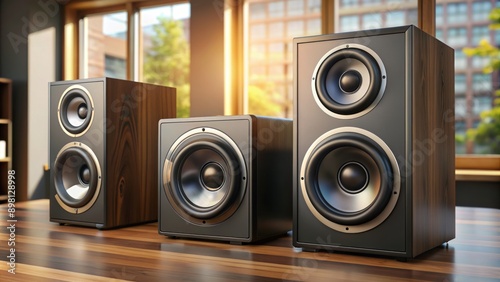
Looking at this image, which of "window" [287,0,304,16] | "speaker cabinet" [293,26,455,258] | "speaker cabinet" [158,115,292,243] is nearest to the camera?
"speaker cabinet" [293,26,455,258]

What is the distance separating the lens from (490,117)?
3012 millimetres

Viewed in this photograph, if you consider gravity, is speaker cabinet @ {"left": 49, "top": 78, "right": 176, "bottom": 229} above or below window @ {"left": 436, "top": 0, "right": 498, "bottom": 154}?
below

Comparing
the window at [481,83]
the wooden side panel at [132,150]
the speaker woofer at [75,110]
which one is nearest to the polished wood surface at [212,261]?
the wooden side panel at [132,150]

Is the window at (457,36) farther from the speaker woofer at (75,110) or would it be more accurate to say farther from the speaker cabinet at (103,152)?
the speaker woofer at (75,110)

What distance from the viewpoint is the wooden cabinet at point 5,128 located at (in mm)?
3826

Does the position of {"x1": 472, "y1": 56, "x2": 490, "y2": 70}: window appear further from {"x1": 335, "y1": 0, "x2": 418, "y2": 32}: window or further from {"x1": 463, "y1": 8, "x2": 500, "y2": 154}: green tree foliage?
{"x1": 335, "y1": 0, "x2": 418, "y2": 32}: window

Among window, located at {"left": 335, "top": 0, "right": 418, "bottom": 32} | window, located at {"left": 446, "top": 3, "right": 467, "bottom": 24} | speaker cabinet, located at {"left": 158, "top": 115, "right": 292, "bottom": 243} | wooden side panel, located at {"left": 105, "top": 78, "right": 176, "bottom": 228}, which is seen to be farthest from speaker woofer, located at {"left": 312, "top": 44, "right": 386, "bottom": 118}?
window, located at {"left": 446, "top": 3, "right": 467, "bottom": 24}

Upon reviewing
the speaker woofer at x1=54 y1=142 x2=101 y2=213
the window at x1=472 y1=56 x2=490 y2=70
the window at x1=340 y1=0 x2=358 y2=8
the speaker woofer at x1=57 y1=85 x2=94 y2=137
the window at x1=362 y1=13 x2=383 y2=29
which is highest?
the window at x1=340 y1=0 x2=358 y2=8

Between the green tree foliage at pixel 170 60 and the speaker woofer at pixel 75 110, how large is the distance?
1.68 meters

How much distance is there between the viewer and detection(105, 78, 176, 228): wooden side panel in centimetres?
192

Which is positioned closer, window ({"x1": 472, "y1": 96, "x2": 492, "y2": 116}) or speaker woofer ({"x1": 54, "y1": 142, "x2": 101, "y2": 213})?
speaker woofer ({"x1": 54, "y1": 142, "x2": 101, "y2": 213})

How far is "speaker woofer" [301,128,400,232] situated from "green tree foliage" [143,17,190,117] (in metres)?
2.29

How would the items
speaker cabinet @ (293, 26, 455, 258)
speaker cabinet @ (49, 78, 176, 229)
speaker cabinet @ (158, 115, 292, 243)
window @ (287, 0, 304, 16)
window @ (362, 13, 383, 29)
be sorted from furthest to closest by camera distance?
window @ (287, 0, 304, 16)
window @ (362, 13, 383, 29)
speaker cabinet @ (49, 78, 176, 229)
speaker cabinet @ (158, 115, 292, 243)
speaker cabinet @ (293, 26, 455, 258)

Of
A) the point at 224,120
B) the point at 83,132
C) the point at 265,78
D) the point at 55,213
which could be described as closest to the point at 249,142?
Result: the point at 224,120
